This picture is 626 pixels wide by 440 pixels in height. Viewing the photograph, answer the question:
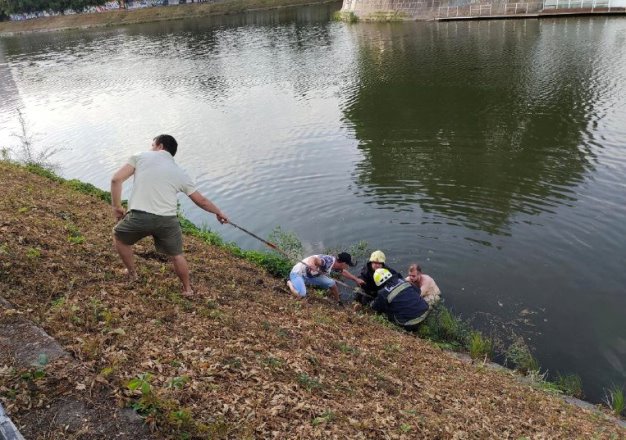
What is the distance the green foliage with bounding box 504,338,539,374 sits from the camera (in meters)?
9.22

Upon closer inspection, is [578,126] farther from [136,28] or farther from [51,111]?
[136,28]

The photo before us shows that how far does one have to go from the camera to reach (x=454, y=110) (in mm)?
25250

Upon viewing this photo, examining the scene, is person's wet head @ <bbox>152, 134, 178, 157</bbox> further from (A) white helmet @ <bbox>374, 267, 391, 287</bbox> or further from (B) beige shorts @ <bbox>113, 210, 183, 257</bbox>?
(A) white helmet @ <bbox>374, 267, 391, 287</bbox>

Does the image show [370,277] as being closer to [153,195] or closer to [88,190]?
[153,195]

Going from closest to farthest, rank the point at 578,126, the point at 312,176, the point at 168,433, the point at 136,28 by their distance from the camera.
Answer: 1. the point at 168,433
2. the point at 312,176
3. the point at 578,126
4. the point at 136,28

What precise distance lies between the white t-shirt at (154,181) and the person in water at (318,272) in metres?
4.18

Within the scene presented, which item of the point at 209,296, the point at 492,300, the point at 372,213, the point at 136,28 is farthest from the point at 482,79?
the point at 136,28

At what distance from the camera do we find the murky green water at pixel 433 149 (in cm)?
1166

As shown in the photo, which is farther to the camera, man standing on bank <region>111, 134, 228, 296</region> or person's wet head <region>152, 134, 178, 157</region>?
person's wet head <region>152, 134, 178, 157</region>

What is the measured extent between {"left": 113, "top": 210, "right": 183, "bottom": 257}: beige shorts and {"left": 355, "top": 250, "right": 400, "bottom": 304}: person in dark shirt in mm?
4938

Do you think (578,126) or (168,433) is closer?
(168,433)

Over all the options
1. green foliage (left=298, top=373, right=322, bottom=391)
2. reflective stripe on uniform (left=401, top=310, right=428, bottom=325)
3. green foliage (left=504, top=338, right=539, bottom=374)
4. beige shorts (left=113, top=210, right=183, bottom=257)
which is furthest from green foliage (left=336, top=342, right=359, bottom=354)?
green foliage (left=504, top=338, right=539, bottom=374)

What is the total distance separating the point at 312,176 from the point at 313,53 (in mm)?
30736

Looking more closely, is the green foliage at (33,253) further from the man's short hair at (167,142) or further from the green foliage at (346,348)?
the green foliage at (346,348)
